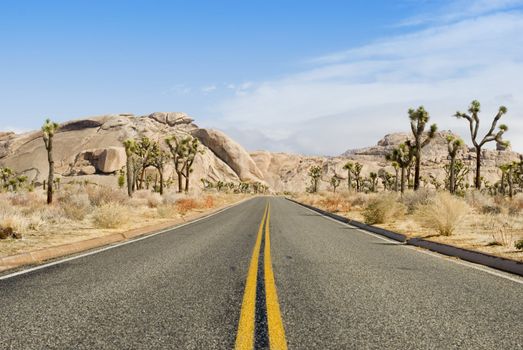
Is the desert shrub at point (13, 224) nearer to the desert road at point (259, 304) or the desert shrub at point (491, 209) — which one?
the desert road at point (259, 304)

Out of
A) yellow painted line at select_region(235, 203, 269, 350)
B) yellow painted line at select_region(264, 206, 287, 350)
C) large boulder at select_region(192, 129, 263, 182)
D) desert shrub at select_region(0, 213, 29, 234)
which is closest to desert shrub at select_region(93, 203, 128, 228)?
desert shrub at select_region(0, 213, 29, 234)

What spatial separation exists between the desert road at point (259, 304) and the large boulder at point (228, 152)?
173 m

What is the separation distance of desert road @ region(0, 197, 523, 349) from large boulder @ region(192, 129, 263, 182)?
17318 cm

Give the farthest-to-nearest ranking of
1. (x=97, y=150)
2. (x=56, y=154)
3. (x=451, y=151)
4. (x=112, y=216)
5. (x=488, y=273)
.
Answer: (x=56, y=154)
(x=97, y=150)
(x=451, y=151)
(x=112, y=216)
(x=488, y=273)

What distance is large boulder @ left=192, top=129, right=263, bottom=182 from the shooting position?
18425 centimetres

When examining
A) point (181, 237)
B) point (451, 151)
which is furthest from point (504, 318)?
point (451, 151)

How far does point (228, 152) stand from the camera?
607ft

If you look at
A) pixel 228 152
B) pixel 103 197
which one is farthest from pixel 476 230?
pixel 228 152

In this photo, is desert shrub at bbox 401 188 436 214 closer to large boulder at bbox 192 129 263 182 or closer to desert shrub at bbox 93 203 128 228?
desert shrub at bbox 93 203 128 228

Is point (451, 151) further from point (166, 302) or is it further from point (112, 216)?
point (166, 302)

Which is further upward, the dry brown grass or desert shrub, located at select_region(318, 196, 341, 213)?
the dry brown grass

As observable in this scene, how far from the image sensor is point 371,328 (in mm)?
4293

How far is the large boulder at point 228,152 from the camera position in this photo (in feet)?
604

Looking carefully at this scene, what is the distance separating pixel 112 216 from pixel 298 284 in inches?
474
